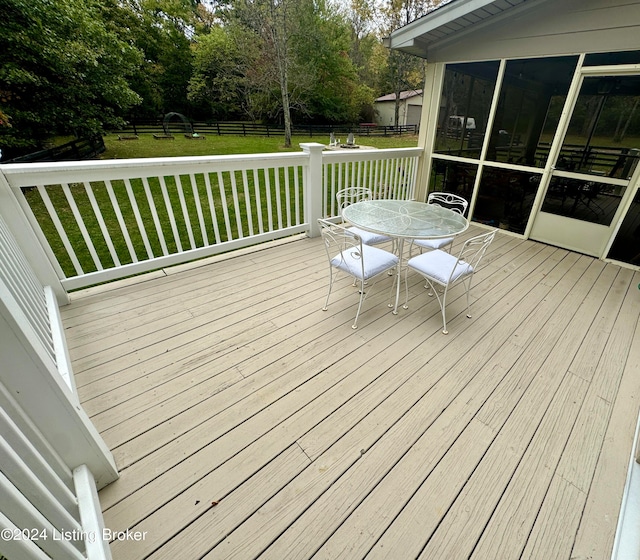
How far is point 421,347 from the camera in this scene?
2084 millimetres

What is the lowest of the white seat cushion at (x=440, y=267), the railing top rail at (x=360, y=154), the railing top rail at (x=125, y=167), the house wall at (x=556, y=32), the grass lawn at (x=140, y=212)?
the grass lawn at (x=140, y=212)

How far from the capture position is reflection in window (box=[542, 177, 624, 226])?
318 cm

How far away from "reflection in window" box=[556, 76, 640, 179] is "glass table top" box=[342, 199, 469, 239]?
1.92 m

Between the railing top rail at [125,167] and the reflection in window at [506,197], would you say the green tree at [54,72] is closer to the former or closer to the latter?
the railing top rail at [125,167]

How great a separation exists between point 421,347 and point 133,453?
A: 1788 mm

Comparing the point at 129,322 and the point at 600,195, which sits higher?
the point at 600,195

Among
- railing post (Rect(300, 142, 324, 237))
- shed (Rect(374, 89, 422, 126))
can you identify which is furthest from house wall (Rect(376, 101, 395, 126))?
railing post (Rect(300, 142, 324, 237))

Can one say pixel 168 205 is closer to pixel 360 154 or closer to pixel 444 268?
pixel 360 154

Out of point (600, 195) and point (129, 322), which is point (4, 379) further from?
point (600, 195)

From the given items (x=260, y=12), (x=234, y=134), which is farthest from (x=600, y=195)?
(x=234, y=134)

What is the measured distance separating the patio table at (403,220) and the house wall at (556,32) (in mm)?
2320

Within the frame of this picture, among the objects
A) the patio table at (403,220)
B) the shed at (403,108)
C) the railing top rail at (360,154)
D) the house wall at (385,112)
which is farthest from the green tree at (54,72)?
the house wall at (385,112)

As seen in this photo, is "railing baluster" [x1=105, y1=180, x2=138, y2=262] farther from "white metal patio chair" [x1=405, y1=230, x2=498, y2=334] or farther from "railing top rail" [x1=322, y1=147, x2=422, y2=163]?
"white metal patio chair" [x1=405, y1=230, x2=498, y2=334]

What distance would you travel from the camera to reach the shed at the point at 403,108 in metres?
22.8
